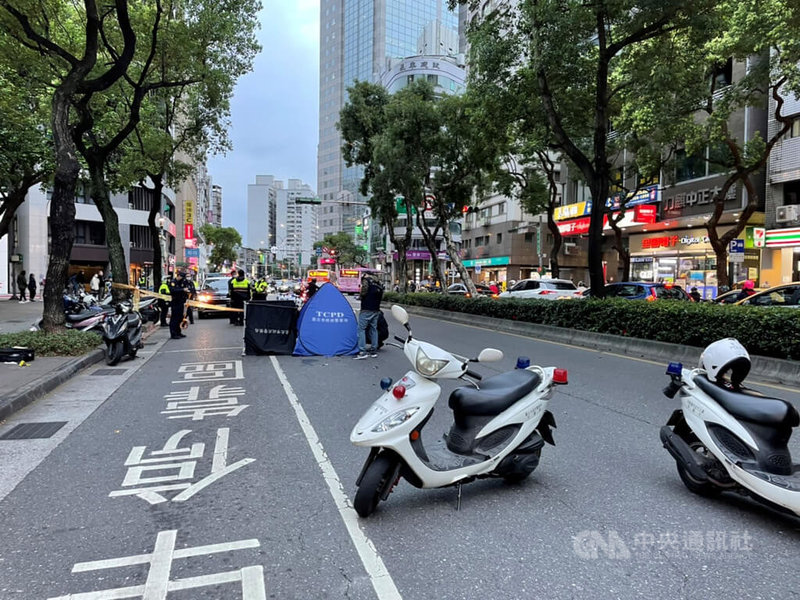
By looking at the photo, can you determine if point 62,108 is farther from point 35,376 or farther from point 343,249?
point 343,249

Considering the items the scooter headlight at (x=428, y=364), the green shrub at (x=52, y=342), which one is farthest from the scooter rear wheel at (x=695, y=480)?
the green shrub at (x=52, y=342)

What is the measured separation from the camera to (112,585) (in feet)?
9.01

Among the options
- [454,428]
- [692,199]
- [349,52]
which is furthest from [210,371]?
[349,52]

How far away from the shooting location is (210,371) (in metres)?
9.34

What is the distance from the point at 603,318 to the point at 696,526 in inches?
402

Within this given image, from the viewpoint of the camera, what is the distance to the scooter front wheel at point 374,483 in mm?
3434

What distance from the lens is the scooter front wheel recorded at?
11.3ft

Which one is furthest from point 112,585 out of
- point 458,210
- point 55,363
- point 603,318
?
point 458,210

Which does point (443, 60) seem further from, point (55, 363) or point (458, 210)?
point (55, 363)

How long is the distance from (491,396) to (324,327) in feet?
25.1

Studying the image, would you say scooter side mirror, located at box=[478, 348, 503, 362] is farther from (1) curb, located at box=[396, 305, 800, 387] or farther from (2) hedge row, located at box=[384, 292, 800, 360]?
(2) hedge row, located at box=[384, 292, 800, 360]

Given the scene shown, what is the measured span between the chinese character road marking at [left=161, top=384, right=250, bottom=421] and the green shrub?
3.69 m

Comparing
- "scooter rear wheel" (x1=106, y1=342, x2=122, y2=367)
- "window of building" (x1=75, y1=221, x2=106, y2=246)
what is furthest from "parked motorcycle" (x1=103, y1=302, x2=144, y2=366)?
"window of building" (x1=75, y1=221, x2=106, y2=246)

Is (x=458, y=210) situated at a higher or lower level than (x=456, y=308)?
higher
